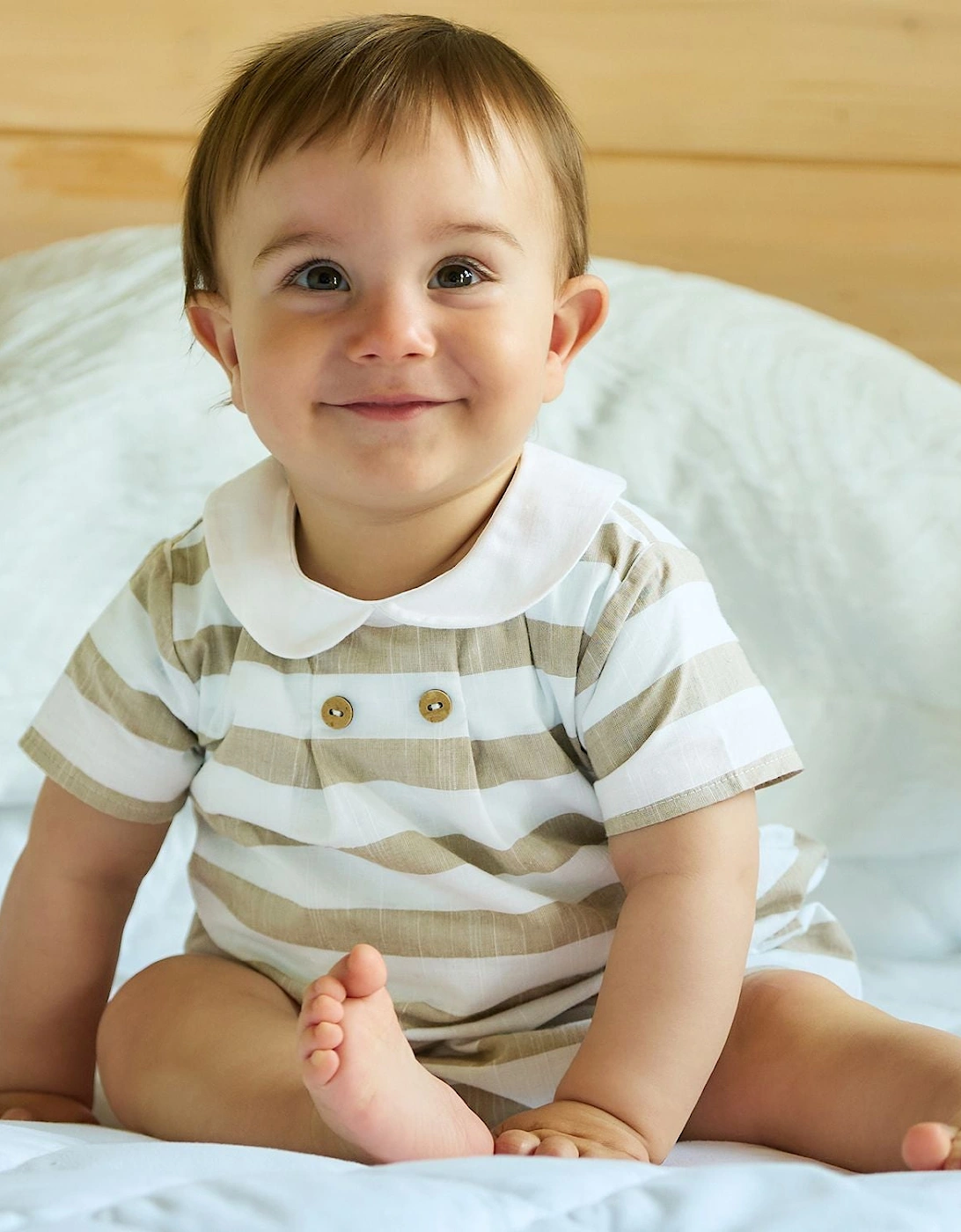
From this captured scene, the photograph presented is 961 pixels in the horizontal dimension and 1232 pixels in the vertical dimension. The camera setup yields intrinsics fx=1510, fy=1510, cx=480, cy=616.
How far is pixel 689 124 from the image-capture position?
4.74 feet

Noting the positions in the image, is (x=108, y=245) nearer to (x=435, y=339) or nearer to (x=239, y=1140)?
(x=435, y=339)

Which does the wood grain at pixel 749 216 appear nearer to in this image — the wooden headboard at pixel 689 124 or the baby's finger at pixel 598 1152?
the wooden headboard at pixel 689 124

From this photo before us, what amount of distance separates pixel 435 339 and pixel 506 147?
11 cm

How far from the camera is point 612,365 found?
122cm

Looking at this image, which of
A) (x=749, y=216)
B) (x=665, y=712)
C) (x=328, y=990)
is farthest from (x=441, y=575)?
(x=749, y=216)

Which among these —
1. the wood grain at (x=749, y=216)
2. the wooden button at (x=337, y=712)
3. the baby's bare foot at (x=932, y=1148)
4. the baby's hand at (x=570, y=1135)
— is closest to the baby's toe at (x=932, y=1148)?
the baby's bare foot at (x=932, y=1148)

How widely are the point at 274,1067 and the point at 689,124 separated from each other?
102 cm

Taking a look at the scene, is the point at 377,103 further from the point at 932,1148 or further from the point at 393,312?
the point at 932,1148

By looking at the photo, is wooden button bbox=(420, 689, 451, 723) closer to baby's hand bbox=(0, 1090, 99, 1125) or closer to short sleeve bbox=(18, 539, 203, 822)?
short sleeve bbox=(18, 539, 203, 822)

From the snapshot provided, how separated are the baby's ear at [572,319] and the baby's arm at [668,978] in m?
0.26

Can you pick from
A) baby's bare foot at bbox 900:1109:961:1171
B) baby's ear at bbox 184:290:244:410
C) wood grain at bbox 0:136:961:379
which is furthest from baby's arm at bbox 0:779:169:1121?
wood grain at bbox 0:136:961:379

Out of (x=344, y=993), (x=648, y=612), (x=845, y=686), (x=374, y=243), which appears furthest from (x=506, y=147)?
(x=845, y=686)

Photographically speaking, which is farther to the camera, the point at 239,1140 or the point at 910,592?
the point at 910,592

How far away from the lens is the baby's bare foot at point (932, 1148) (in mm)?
591
